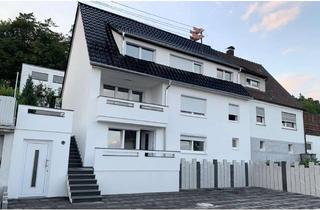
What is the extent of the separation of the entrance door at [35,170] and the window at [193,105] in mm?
8991

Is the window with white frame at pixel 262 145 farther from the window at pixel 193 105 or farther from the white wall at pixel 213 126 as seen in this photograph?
the window at pixel 193 105

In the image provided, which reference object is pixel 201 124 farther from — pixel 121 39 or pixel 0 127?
pixel 0 127

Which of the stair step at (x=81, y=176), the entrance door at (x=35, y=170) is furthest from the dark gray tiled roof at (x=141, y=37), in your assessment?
the stair step at (x=81, y=176)

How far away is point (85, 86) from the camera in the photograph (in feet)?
48.0

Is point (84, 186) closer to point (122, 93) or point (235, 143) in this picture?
point (122, 93)

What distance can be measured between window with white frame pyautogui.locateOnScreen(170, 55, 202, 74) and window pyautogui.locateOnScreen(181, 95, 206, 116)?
240 cm

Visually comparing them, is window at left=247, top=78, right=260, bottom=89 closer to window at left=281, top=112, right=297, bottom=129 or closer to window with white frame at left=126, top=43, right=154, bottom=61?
window at left=281, top=112, right=297, bottom=129

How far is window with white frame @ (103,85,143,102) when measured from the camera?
1627 cm

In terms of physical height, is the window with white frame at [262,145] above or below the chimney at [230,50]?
below

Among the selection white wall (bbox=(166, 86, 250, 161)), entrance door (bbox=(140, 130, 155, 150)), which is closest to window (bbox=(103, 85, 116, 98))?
entrance door (bbox=(140, 130, 155, 150))

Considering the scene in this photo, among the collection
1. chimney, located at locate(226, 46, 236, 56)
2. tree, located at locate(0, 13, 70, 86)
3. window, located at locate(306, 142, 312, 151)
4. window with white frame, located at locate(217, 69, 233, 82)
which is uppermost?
tree, located at locate(0, 13, 70, 86)

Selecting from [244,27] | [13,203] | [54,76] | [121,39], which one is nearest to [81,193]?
[13,203]

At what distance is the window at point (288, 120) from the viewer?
23.2m

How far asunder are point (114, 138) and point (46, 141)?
4.22 meters
